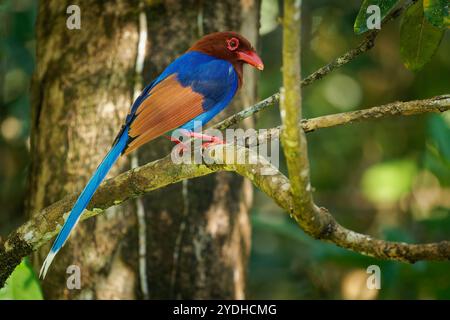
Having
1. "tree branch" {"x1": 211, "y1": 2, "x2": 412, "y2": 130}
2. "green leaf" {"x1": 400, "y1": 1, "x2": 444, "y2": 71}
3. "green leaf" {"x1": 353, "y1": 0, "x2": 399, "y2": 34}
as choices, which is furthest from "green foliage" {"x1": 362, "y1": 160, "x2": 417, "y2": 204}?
"green leaf" {"x1": 353, "y1": 0, "x2": 399, "y2": 34}

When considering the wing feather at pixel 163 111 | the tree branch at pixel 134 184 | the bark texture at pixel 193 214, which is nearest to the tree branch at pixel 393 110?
the tree branch at pixel 134 184

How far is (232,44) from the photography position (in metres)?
3.98

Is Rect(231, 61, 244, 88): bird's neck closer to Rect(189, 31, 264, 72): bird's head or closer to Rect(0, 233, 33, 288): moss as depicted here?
Rect(189, 31, 264, 72): bird's head

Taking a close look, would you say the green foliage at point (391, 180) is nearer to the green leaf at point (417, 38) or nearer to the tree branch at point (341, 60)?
the green leaf at point (417, 38)

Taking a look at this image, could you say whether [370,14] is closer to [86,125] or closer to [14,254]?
[86,125]

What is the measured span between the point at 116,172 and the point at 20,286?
0.85 meters

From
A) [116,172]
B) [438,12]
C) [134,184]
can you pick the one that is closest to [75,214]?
[134,184]

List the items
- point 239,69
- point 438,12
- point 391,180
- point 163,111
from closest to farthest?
1. point 438,12
2. point 163,111
3. point 239,69
4. point 391,180

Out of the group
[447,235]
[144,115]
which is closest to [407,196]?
[447,235]

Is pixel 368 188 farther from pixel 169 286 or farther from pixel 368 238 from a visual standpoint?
pixel 368 238

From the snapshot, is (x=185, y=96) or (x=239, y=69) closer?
(x=185, y=96)

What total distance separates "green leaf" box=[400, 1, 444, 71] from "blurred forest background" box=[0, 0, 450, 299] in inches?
74.6

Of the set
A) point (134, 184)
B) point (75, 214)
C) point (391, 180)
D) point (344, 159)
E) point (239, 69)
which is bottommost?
point (75, 214)

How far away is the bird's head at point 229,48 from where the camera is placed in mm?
3883
